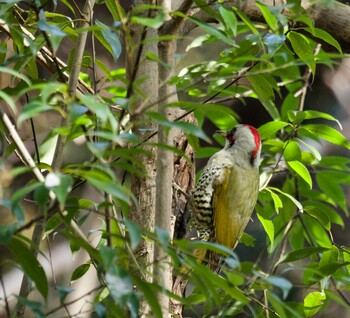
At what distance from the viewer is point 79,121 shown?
124cm

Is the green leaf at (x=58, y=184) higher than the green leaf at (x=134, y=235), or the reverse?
the green leaf at (x=58, y=184)

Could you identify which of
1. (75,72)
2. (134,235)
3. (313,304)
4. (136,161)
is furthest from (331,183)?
(134,235)

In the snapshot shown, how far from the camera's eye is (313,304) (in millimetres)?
2234

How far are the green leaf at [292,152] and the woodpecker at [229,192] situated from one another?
358 mm

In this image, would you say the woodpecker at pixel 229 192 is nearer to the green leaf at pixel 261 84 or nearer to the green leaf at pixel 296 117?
the green leaf at pixel 296 117

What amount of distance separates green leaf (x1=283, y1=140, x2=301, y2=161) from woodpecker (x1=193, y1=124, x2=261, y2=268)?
0.36m

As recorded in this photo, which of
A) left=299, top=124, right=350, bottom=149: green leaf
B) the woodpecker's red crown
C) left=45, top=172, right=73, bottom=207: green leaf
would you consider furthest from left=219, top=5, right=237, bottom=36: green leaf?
the woodpecker's red crown

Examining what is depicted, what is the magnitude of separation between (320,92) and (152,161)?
285 cm

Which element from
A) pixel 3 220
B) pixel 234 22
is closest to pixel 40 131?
pixel 3 220

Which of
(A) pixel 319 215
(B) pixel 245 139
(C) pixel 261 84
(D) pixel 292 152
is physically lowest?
(B) pixel 245 139

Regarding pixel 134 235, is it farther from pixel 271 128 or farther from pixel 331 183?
pixel 331 183

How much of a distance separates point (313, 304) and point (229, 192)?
84cm

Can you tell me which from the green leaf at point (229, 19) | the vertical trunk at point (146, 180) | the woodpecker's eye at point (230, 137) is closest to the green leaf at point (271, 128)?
the vertical trunk at point (146, 180)

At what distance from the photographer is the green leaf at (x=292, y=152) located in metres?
2.44
